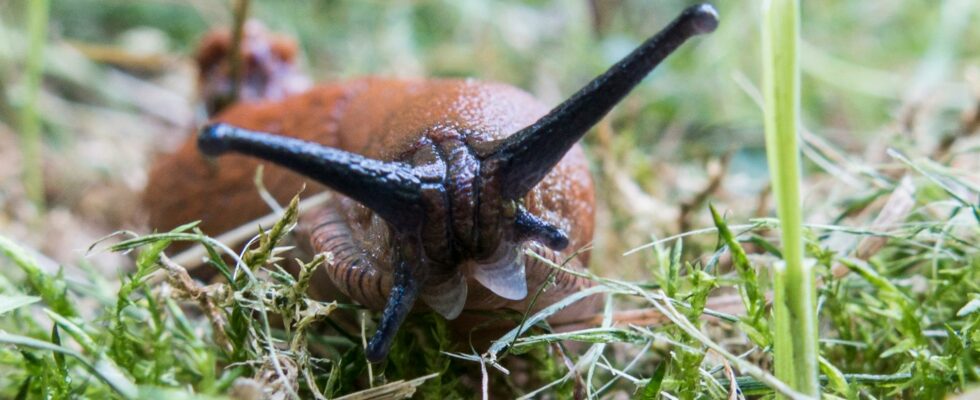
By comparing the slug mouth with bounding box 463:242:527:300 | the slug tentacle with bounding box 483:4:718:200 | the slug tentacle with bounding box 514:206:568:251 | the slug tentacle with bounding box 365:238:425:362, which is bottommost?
the slug tentacle with bounding box 365:238:425:362

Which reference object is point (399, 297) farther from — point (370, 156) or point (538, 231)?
point (370, 156)

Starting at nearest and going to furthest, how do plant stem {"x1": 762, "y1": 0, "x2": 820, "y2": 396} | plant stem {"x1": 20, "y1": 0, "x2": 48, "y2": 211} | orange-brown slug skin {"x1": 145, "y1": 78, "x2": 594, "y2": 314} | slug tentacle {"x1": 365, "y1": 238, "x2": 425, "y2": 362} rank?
plant stem {"x1": 762, "y1": 0, "x2": 820, "y2": 396} < slug tentacle {"x1": 365, "y1": 238, "x2": 425, "y2": 362} < orange-brown slug skin {"x1": 145, "y1": 78, "x2": 594, "y2": 314} < plant stem {"x1": 20, "y1": 0, "x2": 48, "y2": 211}

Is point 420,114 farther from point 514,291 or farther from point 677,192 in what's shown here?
point 677,192

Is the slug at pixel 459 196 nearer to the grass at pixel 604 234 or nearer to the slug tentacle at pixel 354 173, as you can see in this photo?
the slug tentacle at pixel 354 173

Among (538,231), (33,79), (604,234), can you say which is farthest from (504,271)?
(33,79)

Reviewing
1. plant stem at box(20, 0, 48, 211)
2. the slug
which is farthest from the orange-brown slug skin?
plant stem at box(20, 0, 48, 211)

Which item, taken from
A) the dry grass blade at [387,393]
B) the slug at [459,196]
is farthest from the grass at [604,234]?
the slug at [459,196]

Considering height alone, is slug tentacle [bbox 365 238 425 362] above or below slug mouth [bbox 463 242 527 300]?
below

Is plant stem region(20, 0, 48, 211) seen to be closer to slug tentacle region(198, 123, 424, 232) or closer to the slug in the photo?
the slug

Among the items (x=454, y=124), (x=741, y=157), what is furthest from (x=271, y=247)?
(x=741, y=157)
